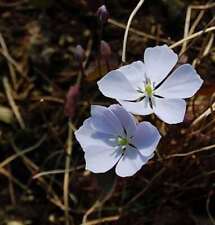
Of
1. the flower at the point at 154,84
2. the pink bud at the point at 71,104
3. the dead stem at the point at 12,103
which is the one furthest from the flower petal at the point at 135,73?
the dead stem at the point at 12,103

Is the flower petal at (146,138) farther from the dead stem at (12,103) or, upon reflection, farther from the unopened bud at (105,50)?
the dead stem at (12,103)

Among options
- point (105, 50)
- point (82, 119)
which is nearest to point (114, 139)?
point (105, 50)

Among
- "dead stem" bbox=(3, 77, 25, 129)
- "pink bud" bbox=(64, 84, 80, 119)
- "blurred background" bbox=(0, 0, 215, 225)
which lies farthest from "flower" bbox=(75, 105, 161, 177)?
"dead stem" bbox=(3, 77, 25, 129)

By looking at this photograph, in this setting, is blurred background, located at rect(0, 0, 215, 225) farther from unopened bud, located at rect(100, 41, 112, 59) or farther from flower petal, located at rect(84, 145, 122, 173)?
flower petal, located at rect(84, 145, 122, 173)

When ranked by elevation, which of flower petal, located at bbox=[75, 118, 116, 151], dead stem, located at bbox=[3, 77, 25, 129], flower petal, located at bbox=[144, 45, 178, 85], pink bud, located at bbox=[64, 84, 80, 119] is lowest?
dead stem, located at bbox=[3, 77, 25, 129]

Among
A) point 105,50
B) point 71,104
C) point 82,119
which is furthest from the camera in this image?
Result: point 82,119

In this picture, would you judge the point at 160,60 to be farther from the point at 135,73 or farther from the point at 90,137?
the point at 90,137
